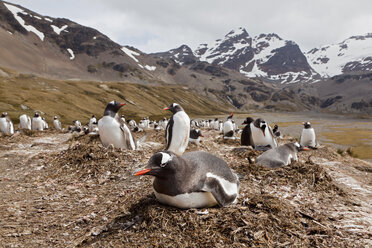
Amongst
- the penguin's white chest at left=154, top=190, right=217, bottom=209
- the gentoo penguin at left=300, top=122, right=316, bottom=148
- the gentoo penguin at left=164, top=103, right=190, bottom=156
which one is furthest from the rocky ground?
the gentoo penguin at left=300, top=122, right=316, bottom=148

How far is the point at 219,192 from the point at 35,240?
366 centimetres

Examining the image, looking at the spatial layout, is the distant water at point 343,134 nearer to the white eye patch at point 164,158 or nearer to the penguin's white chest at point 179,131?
the penguin's white chest at point 179,131

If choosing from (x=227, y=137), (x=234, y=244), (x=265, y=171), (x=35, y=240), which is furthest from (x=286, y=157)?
(x=227, y=137)

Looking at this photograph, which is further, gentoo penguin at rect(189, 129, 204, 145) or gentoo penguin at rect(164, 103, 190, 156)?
gentoo penguin at rect(189, 129, 204, 145)

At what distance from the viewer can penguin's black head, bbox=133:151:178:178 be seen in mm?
4426

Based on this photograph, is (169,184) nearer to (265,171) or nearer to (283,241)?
(283,241)

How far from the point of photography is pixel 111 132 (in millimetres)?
10891

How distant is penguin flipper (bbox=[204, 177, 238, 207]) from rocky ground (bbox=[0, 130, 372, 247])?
17 centimetres

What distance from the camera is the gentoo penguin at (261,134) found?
13.5 metres

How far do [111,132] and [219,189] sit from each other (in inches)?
278

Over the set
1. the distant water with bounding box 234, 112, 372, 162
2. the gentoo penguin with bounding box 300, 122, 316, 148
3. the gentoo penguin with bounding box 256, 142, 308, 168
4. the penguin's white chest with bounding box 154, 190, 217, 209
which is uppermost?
the penguin's white chest with bounding box 154, 190, 217, 209

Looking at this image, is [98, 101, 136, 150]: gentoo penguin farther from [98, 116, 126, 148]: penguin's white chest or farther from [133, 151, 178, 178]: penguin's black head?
[133, 151, 178, 178]: penguin's black head

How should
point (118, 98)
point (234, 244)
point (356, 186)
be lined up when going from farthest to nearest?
point (118, 98), point (356, 186), point (234, 244)

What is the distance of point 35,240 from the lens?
4.93 metres
